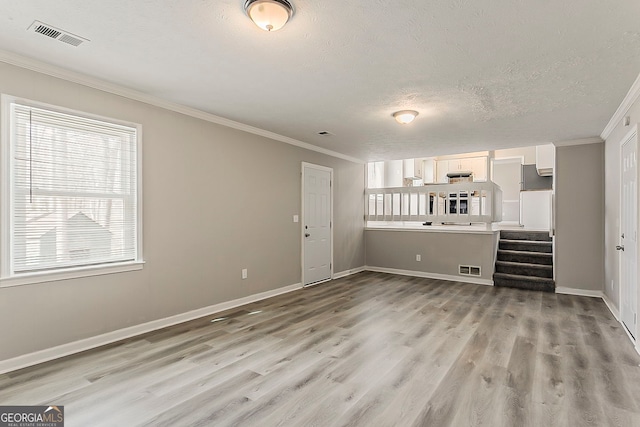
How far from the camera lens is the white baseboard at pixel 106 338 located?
2670 millimetres

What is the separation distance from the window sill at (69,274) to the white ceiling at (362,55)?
1782 mm

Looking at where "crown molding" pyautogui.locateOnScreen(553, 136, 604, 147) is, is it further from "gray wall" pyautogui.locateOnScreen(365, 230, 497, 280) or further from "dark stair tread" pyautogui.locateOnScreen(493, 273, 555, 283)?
"dark stair tread" pyautogui.locateOnScreen(493, 273, 555, 283)

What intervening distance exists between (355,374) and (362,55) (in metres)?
2.53

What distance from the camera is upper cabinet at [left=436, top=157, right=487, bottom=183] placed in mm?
10602

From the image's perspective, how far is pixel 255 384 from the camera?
2457mm

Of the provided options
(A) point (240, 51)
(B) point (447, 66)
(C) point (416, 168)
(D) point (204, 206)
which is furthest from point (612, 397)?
(C) point (416, 168)

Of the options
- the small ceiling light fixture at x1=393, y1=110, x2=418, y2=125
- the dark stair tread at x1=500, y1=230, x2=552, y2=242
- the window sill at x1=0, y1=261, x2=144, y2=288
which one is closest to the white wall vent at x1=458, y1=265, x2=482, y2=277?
the dark stair tread at x1=500, y1=230, x2=552, y2=242

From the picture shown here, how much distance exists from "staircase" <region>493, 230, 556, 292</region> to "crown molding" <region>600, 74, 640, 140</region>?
2362mm

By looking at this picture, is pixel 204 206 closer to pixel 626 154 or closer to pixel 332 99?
pixel 332 99

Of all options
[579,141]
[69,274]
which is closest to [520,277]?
[579,141]

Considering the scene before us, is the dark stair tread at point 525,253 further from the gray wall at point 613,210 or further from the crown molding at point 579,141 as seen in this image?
the crown molding at point 579,141

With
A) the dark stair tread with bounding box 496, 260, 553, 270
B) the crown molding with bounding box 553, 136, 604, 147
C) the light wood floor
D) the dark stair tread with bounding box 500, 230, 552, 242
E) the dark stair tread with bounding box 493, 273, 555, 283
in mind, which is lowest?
the light wood floor

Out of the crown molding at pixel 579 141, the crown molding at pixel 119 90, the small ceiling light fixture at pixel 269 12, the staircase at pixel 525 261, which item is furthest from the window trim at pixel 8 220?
the crown molding at pixel 579 141

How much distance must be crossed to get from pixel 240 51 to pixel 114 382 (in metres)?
2.70
